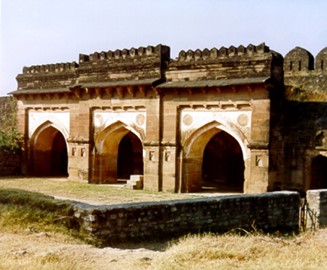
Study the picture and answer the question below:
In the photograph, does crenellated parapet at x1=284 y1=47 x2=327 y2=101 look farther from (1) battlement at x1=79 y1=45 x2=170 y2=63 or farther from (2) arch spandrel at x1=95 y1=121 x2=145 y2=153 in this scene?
(2) arch spandrel at x1=95 y1=121 x2=145 y2=153

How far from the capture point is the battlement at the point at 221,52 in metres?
14.1

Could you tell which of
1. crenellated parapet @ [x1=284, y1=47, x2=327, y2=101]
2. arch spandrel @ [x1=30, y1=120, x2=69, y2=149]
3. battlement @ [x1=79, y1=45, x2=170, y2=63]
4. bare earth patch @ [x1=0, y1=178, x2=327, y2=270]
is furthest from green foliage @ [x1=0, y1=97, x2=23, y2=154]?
bare earth patch @ [x1=0, y1=178, x2=327, y2=270]

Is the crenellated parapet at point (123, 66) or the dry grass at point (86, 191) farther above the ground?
the crenellated parapet at point (123, 66)

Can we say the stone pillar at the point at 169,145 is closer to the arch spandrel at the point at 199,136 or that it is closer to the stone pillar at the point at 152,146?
the stone pillar at the point at 152,146

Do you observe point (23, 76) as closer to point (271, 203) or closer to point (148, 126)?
point (148, 126)

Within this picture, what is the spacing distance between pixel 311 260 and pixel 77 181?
509 inches

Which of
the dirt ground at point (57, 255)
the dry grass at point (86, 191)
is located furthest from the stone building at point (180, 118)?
the dirt ground at point (57, 255)

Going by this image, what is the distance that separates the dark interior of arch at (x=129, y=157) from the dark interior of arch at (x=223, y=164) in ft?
9.62

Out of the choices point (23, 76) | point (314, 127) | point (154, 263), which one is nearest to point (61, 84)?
point (23, 76)

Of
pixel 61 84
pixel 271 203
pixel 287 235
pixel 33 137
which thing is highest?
pixel 61 84

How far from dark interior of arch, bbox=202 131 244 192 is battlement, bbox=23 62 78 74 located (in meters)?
6.01

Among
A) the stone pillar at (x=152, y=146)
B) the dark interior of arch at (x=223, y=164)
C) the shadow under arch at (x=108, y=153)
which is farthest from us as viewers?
the dark interior of arch at (x=223, y=164)

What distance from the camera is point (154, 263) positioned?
18.5 ft

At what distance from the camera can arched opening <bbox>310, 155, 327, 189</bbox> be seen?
13.7 meters
